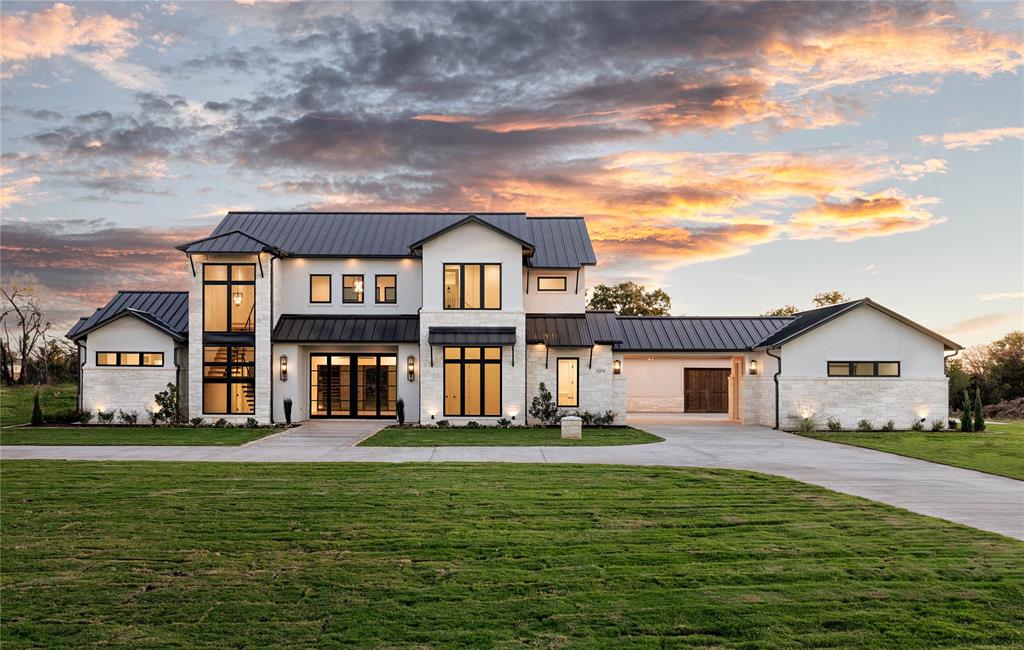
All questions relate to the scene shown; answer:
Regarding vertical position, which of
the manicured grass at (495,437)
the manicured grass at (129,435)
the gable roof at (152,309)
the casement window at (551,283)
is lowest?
the manicured grass at (495,437)

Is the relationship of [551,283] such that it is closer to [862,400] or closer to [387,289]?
[387,289]

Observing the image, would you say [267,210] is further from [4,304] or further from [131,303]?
[4,304]

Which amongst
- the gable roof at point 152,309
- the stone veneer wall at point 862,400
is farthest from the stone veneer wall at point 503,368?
the stone veneer wall at point 862,400

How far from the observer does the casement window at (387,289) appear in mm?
26656

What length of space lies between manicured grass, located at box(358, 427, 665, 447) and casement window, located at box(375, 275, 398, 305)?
245 inches

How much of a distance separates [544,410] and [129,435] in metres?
13.9

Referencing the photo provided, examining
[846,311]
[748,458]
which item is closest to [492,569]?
[748,458]

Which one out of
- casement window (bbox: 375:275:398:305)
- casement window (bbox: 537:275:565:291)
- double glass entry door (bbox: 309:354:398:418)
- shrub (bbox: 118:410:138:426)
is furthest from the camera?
casement window (bbox: 537:275:565:291)

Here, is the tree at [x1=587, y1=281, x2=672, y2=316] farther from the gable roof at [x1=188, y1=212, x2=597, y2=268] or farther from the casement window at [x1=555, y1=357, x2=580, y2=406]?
the casement window at [x1=555, y1=357, x2=580, y2=406]

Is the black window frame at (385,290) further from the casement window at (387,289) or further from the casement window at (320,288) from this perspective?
the casement window at (320,288)

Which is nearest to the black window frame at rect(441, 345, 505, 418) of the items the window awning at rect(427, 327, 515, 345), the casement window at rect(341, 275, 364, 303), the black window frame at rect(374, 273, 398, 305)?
the window awning at rect(427, 327, 515, 345)

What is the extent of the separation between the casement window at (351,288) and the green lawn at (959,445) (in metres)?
18.0

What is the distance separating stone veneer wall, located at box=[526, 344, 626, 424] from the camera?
976 inches

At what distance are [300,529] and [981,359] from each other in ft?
138
